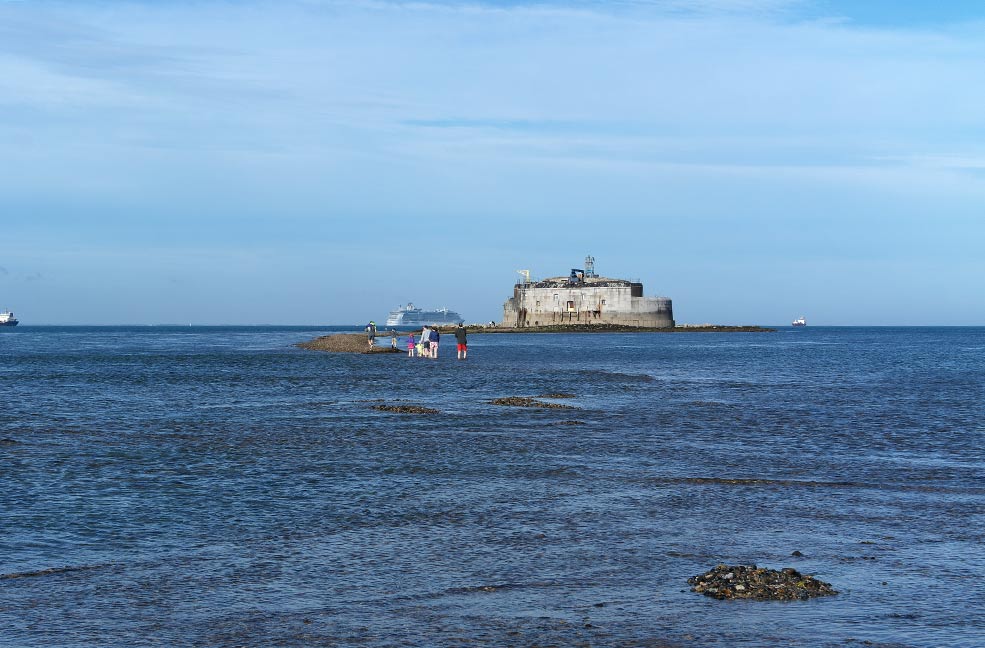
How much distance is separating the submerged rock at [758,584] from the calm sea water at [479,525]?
213 mm

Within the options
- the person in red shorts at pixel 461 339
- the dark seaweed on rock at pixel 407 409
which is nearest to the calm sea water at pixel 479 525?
the dark seaweed on rock at pixel 407 409

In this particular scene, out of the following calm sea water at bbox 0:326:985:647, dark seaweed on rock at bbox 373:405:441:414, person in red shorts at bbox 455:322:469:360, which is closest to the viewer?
calm sea water at bbox 0:326:985:647

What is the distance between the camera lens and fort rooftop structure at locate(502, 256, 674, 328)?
178250 millimetres

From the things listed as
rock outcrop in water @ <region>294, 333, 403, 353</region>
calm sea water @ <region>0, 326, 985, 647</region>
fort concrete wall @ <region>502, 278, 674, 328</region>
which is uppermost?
fort concrete wall @ <region>502, 278, 674, 328</region>

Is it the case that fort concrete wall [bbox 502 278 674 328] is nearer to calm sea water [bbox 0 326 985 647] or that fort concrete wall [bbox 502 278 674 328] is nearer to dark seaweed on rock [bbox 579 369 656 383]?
dark seaweed on rock [bbox 579 369 656 383]

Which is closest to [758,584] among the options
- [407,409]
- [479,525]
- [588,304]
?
[479,525]

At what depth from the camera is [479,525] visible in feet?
47.0

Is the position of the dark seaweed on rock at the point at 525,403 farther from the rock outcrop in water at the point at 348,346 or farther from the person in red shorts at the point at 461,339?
the rock outcrop in water at the point at 348,346

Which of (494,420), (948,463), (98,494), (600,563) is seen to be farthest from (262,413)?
(600,563)

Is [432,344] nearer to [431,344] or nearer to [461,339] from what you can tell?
[431,344]

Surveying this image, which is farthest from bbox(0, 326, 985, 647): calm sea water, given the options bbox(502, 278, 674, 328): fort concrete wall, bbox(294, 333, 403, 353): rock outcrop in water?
bbox(502, 278, 674, 328): fort concrete wall

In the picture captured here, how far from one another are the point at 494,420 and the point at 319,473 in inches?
458

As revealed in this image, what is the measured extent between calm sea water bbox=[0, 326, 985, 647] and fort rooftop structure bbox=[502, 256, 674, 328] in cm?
14490

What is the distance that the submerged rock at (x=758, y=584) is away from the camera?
34.4ft
